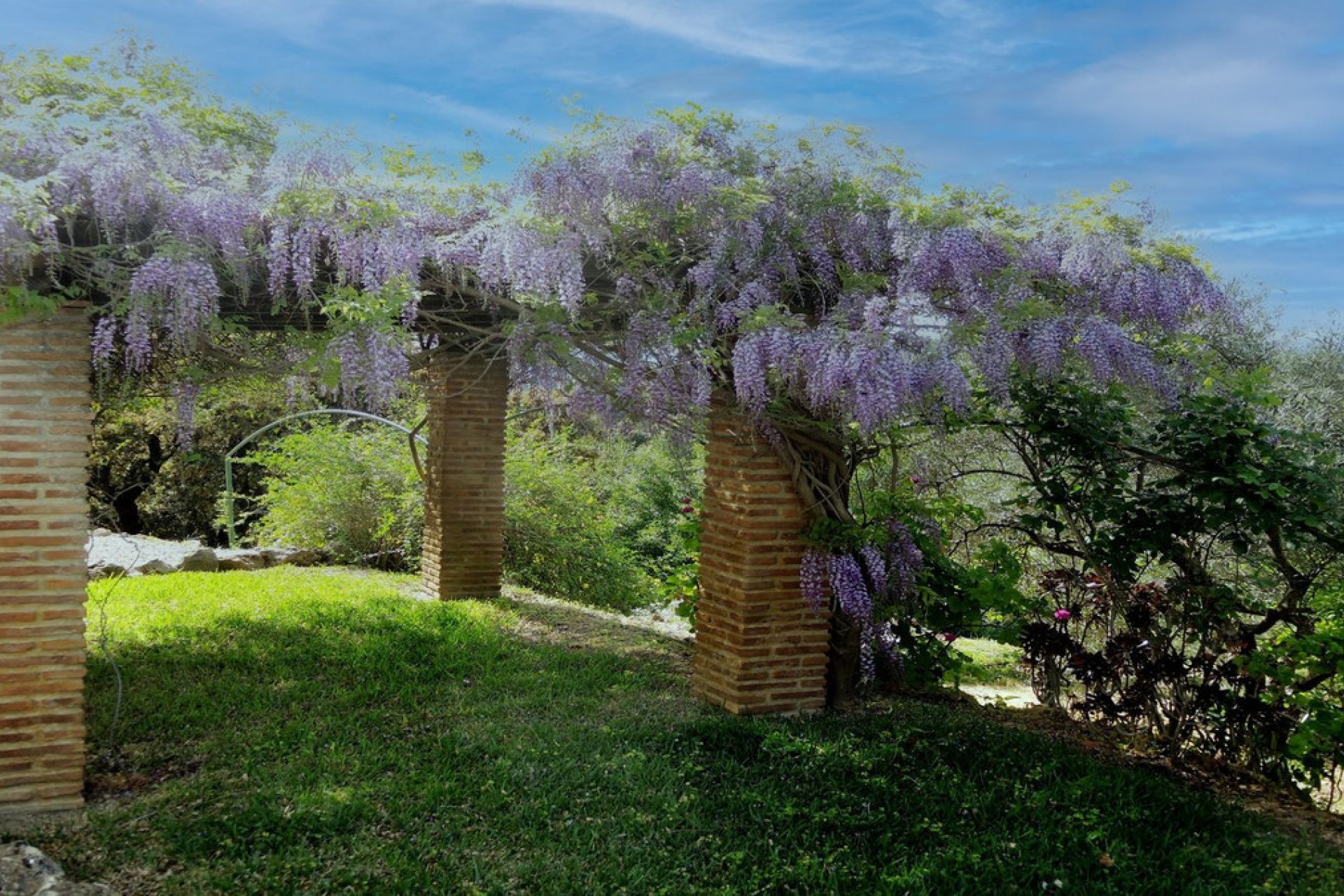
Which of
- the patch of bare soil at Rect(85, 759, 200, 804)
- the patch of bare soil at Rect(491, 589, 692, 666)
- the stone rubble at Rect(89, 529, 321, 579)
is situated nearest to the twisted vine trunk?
the patch of bare soil at Rect(491, 589, 692, 666)

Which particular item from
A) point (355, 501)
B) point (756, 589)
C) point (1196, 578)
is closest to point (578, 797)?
point (756, 589)

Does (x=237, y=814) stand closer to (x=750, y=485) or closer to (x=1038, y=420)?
(x=750, y=485)

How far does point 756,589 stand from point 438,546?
3.54m

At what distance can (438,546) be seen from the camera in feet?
25.9

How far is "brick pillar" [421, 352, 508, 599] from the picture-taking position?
7.83m

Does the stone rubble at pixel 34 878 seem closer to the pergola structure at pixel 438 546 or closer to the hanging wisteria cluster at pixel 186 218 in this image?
the pergola structure at pixel 438 546

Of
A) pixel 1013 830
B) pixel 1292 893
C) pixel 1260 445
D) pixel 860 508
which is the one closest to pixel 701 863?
pixel 1013 830

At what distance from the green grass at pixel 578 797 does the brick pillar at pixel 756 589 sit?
20 centimetres

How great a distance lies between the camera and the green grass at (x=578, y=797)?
139 inches

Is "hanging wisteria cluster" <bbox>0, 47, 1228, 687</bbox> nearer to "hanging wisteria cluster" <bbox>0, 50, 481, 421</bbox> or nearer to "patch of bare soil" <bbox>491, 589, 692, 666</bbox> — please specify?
"hanging wisteria cluster" <bbox>0, 50, 481, 421</bbox>

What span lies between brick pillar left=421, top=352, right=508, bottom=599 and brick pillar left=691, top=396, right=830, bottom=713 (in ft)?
9.74

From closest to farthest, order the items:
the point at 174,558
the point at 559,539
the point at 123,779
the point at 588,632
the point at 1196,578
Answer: the point at 123,779, the point at 1196,578, the point at 588,632, the point at 174,558, the point at 559,539

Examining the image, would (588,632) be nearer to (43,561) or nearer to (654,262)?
(654,262)

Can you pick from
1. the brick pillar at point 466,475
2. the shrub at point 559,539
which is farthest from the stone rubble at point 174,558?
→ the brick pillar at point 466,475
